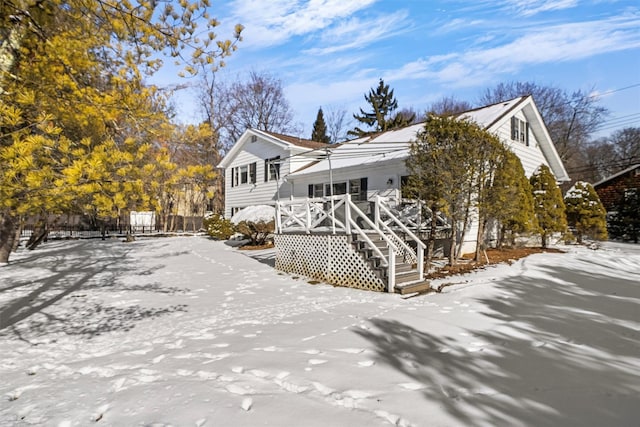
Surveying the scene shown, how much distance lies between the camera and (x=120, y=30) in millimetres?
3916

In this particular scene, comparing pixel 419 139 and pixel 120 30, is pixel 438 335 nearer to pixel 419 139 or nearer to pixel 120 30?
pixel 120 30

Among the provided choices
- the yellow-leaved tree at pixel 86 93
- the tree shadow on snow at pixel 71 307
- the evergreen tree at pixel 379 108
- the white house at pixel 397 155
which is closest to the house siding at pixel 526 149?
the white house at pixel 397 155

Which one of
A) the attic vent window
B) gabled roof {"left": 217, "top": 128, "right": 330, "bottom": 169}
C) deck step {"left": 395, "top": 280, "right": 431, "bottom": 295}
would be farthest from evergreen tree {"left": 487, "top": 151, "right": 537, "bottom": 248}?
gabled roof {"left": 217, "top": 128, "right": 330, "bottom": 169}

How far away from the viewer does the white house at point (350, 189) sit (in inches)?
307

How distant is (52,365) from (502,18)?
11.2m

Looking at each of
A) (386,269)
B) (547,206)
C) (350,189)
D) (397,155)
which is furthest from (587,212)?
(386,269)

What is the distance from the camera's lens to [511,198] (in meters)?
9.48

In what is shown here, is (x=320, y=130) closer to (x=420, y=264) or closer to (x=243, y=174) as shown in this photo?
(x=243, y=174)

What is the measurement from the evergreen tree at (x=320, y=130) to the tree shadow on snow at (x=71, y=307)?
102 ft

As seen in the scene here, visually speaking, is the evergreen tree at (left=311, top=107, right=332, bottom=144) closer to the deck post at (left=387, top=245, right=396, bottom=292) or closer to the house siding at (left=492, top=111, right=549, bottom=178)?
the house siding at (left=492, top=111, right=549, bottom=178)

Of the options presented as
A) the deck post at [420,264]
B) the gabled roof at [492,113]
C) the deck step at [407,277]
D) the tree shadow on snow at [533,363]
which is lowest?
the tree shadow on snow at [533,363]

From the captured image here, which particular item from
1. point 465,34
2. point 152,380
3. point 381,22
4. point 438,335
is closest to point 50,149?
point 152,380

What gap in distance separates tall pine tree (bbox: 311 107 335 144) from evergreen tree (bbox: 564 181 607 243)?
27.3 meters

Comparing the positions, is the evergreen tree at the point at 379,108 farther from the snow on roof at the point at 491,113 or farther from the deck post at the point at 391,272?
the deck post at the point at 391,272
